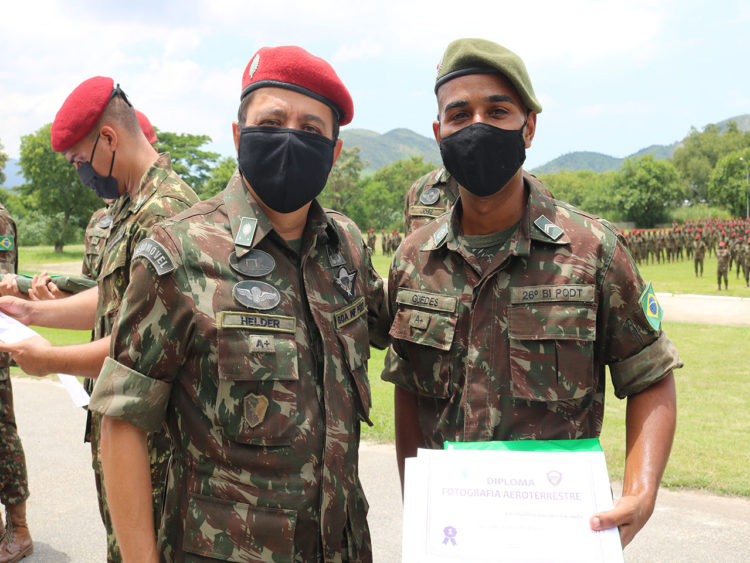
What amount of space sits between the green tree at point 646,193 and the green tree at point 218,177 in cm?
3899

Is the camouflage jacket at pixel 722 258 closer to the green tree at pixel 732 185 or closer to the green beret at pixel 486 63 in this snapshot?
the green beret at pixel 486 63

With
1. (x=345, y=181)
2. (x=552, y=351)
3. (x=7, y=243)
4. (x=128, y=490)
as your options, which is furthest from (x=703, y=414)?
(x=345, y=181)

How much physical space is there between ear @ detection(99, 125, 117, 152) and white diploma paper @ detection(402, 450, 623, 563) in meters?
2.15

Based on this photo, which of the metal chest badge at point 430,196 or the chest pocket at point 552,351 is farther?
the metal chest badge at point 430,196

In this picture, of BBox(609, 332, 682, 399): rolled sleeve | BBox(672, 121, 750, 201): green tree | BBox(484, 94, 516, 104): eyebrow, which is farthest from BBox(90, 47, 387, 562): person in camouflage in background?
BBox(672, 121, 750, 201): green tree

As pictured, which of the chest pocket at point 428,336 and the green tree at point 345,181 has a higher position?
the green tree at point 345,181

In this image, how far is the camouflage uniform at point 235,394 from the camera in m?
1.73

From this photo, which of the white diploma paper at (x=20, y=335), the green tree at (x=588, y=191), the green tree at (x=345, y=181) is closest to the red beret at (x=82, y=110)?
the white diploma paper at (x=20, y=335)

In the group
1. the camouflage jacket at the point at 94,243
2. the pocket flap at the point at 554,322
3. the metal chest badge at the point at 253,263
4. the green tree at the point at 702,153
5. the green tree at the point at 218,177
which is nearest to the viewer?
the metal chest badge at the point at 253,263

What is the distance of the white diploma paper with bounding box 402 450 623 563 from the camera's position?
1.51 m

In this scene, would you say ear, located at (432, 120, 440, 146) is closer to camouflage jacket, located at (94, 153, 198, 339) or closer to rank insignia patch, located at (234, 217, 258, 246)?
rank insignia patch, located at (234, 217, 258, 246)

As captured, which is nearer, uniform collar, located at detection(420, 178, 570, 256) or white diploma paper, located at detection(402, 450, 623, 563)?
white diploma paper, located at detection(402, 450, 623, 563)

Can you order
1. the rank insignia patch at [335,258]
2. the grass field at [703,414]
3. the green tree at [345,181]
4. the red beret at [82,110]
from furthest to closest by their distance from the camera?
the green tree at [345,181], the grass field at [703,414], the red beret at [82,110], the rank insignia patch at [335,258]

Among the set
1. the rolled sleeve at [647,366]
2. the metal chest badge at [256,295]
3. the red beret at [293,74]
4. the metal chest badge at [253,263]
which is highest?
the red beret at [293,74]
